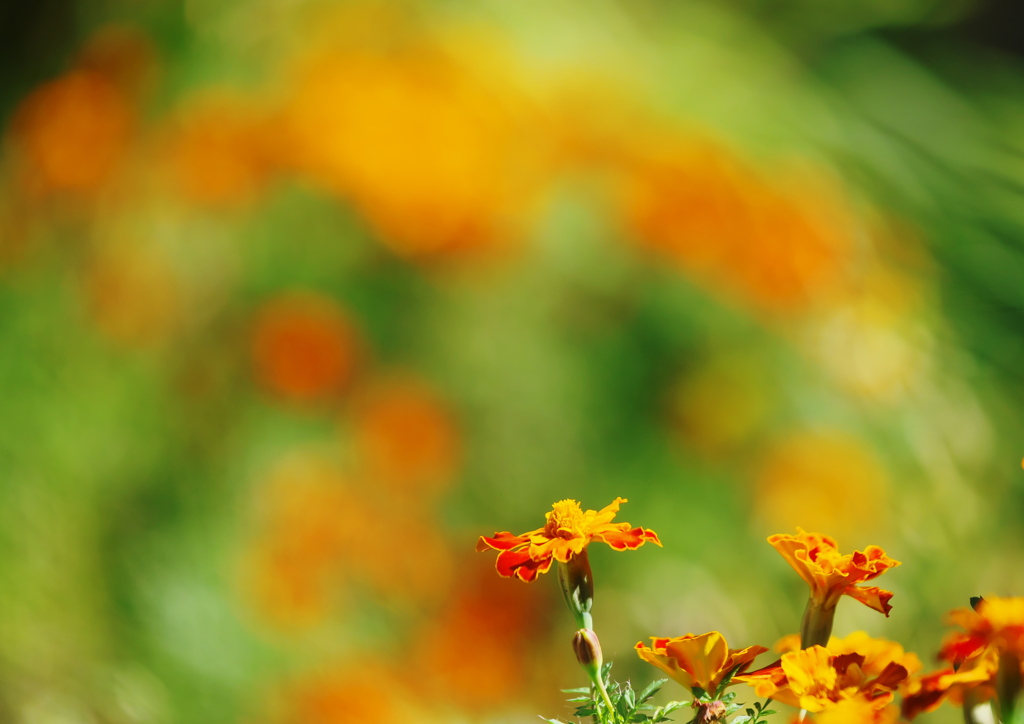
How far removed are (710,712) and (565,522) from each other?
9 cm

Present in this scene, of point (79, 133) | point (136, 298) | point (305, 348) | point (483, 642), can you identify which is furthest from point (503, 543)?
point (79, 133)

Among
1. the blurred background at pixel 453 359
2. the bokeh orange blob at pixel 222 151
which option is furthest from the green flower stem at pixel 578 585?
the bokeh orange blob at pixel 222 151

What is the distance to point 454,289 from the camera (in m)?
1.25

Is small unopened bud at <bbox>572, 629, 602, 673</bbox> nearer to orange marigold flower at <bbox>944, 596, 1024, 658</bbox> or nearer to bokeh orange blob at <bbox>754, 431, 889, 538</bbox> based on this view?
orange marigold flower at <bbox>944, 596, 1024, 658</bbox>

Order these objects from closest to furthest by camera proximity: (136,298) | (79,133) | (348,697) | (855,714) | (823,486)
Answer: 1. (855,714)
2. (348,697)
3. (823,486)
4. (136,298)
5. (79,133)

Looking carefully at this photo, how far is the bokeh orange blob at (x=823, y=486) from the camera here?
1.19m

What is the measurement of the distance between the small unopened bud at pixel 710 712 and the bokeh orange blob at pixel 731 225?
0.95 meters

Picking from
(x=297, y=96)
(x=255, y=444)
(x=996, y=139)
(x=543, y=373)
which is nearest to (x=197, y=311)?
(x=255, y=444)

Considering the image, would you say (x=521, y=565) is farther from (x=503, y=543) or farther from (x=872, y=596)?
(x=872, y=596)

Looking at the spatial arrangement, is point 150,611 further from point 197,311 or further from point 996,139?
point 996,139

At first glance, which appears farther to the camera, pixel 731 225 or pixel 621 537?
pixel 731 225

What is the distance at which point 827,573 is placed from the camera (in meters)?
0.37

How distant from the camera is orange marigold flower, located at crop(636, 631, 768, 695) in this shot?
0.36 metres

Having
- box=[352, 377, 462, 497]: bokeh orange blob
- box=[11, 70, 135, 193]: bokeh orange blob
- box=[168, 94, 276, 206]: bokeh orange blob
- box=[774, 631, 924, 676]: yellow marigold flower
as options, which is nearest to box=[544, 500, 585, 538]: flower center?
box=[774, 631, 924, 676]: yellow marigold flower
